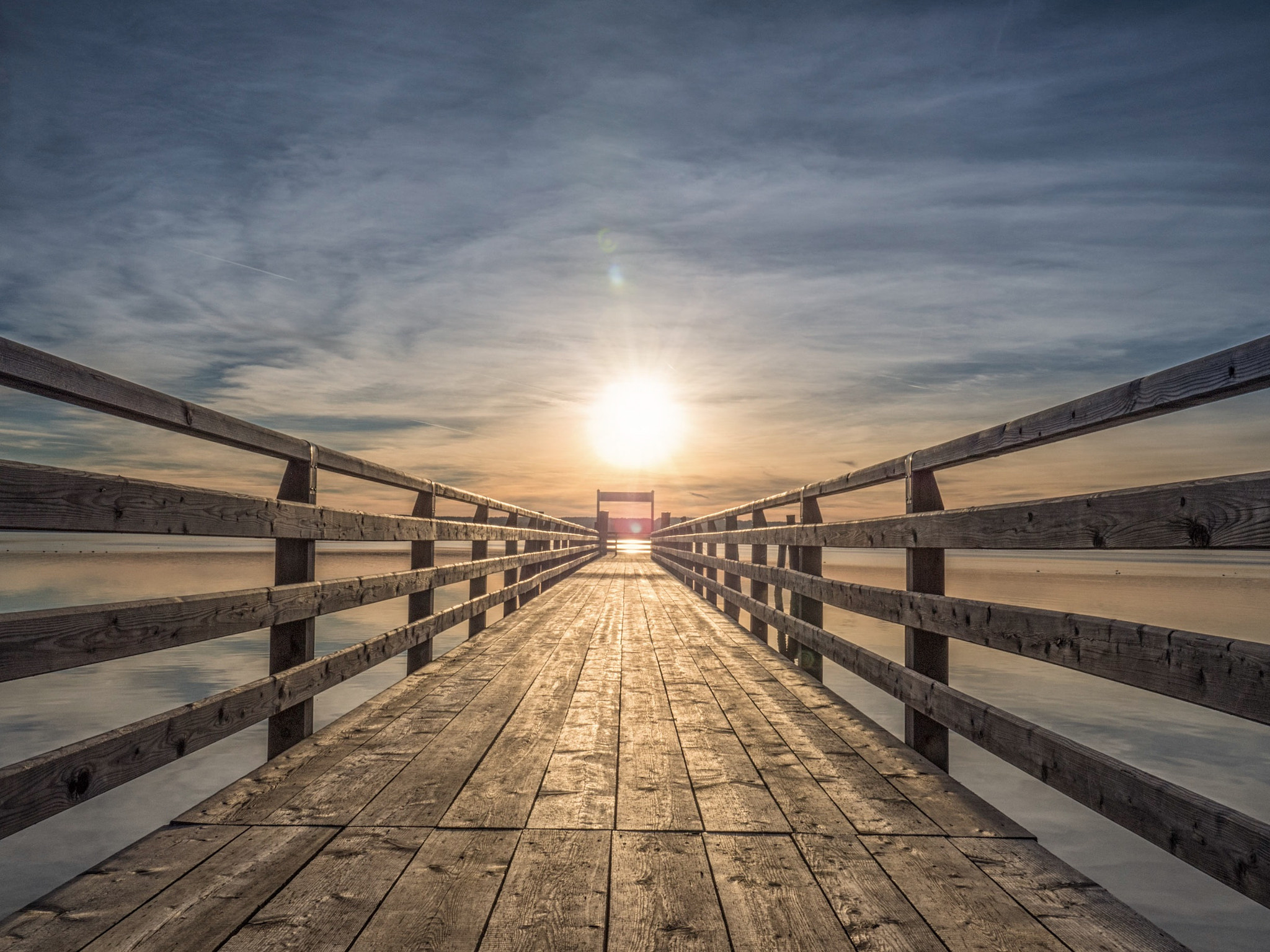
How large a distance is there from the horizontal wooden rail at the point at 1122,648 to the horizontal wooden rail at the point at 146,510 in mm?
2570

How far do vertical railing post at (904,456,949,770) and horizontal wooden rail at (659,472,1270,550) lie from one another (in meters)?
0.08

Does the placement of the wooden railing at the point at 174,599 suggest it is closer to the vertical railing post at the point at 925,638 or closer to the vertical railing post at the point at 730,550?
the vertical railing post at the point at 925,638

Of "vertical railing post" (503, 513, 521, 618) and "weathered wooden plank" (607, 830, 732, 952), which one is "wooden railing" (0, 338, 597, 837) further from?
"vertical railing post" (503, 513, 521, 618)

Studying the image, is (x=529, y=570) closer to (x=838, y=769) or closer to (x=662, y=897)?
(x=838, y=769)

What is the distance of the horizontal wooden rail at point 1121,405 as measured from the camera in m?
1.66

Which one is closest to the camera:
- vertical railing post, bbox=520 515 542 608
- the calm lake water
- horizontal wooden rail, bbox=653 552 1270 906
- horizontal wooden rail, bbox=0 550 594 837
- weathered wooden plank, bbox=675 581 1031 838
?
horizontal wooden rail, bbox=653 552 1270 906

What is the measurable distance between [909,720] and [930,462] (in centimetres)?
109

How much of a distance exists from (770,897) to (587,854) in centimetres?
51

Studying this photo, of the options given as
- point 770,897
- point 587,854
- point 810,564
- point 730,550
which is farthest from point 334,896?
point 730,550

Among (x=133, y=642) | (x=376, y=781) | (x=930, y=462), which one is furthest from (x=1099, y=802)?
(x=133, y=642)

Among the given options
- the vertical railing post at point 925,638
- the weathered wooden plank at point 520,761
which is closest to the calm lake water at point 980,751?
the vertical railing post at point 925,638

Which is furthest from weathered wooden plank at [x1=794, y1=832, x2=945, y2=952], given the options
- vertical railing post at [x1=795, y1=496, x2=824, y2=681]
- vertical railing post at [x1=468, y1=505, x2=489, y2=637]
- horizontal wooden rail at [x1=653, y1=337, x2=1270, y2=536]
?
vertical railing post at [x1=468, y1=505, x2=489, y2=637]

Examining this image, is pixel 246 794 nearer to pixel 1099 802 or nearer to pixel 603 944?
pixel 603 944

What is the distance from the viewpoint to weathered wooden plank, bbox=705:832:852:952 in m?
1.68
